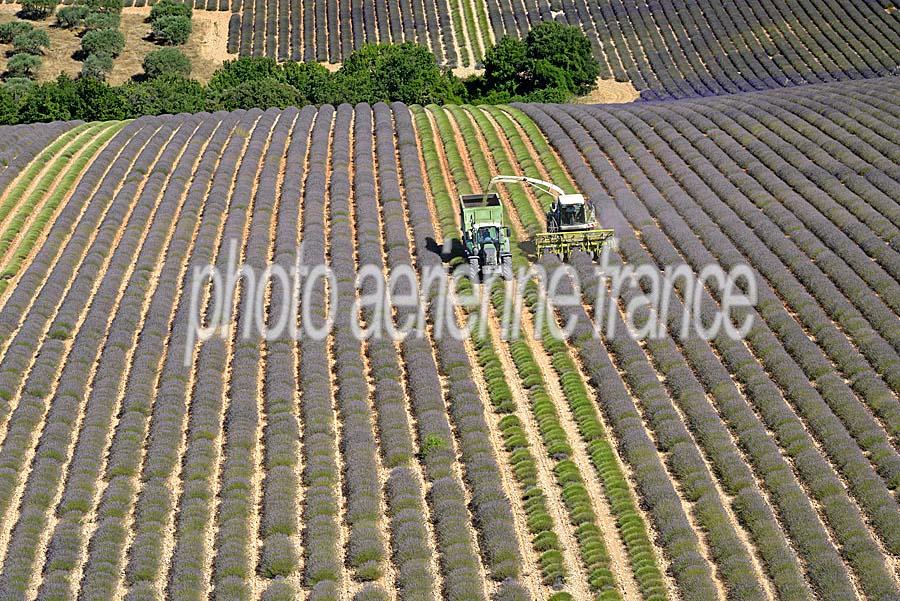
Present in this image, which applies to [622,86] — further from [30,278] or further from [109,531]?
[109,531]

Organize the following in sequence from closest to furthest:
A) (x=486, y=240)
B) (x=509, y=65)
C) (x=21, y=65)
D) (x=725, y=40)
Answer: (x=486, y=240)
(x=509, y=65)
(x=21, y=65)
(x=725, y=40)

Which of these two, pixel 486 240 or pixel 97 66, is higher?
pixel 97 66

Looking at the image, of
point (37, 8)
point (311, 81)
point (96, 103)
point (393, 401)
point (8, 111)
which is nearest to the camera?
point (393, 401)

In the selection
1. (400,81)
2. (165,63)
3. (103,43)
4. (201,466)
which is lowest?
(201,466)

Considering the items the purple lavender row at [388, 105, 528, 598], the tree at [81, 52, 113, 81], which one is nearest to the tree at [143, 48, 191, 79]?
the tree at [81, 52, 113, 81]

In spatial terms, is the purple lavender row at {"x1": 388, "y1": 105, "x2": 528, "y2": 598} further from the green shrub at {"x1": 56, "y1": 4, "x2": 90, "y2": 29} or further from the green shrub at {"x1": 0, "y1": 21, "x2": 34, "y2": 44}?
the green shrub at {"x1": 56, "y1": 4, "x2": 90, "y2": 29}

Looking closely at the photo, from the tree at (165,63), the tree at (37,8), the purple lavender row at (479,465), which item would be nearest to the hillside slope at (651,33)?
the tree at (165,63)

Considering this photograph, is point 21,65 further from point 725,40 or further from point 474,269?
point 474,269

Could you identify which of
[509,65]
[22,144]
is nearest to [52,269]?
[22,144]
